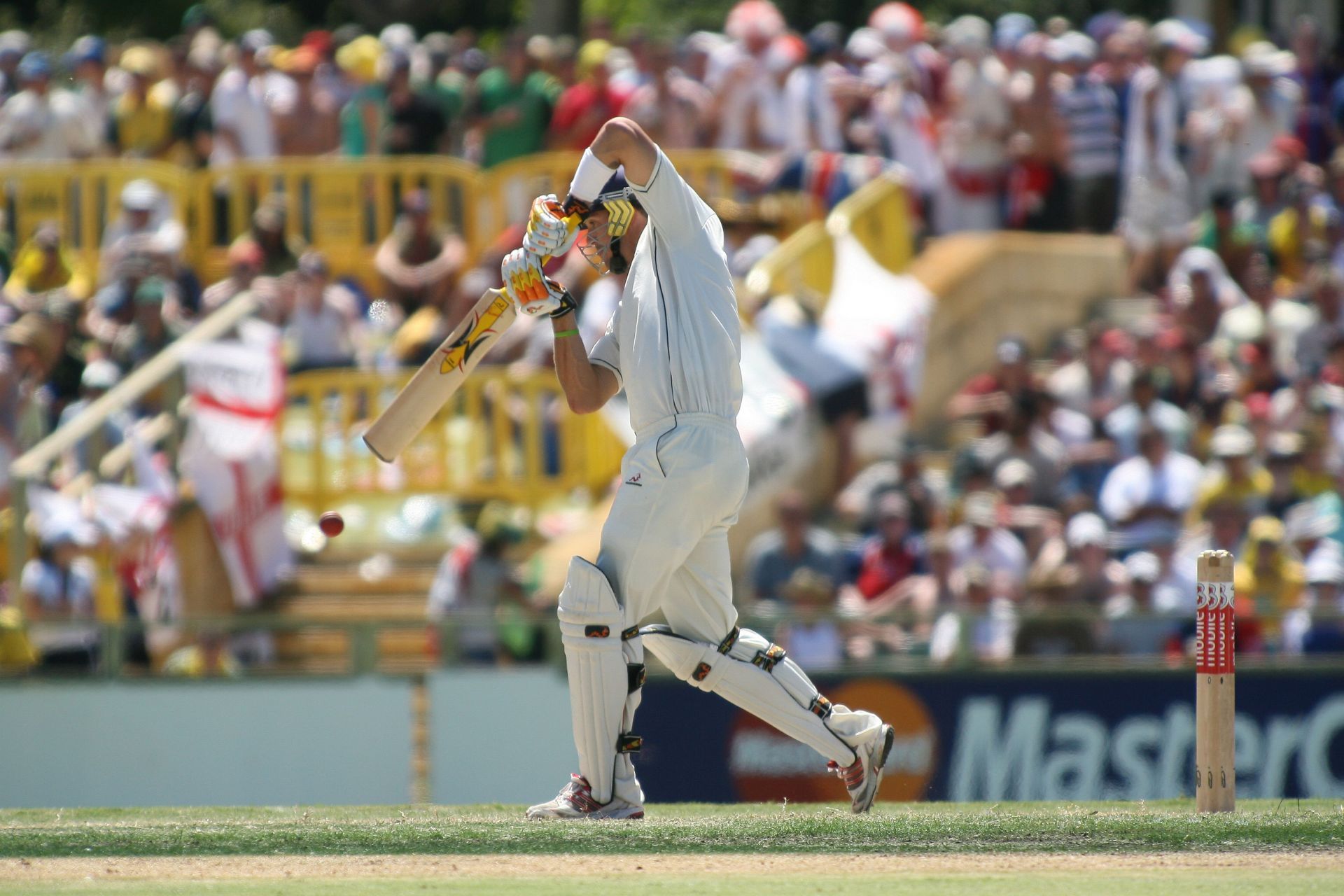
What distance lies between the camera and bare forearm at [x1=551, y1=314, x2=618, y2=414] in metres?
6.25

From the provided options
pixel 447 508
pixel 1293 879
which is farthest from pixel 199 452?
pixel 1293 879

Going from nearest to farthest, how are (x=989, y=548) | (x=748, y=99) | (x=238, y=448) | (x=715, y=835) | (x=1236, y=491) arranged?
1. (x=715, y=835)
2. (x=989, y=548)
3. (x=1236, y=491)
4. (x=238, y=448)
5. (x=748, y=99)

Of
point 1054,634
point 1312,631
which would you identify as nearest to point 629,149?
point 1054,634

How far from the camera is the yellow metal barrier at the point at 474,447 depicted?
13086 millimetres

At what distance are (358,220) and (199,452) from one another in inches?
148

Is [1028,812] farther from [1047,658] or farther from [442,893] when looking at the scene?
[1047,658]

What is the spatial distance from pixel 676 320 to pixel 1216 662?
2.01 meters

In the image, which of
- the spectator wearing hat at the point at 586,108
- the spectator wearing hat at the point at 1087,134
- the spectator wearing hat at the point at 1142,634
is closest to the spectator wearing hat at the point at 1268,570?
the spectator wearing hat at the point at 1142,634

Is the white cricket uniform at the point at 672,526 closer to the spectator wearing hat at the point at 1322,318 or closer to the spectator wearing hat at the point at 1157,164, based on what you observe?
the spectator wearing hat at the point at 1322,318

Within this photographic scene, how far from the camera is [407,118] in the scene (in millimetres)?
16062

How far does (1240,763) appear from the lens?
33.5 feet

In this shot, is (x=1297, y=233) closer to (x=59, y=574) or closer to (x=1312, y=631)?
(x=1312, y=631)

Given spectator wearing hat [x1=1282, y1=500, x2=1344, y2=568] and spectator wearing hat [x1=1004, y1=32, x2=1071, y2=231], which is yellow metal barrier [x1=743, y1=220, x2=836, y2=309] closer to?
spectator wearing hat [x1=1004, y1=32, x2=1071, y2=231]

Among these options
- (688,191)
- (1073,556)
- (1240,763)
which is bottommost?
(1240,763)
